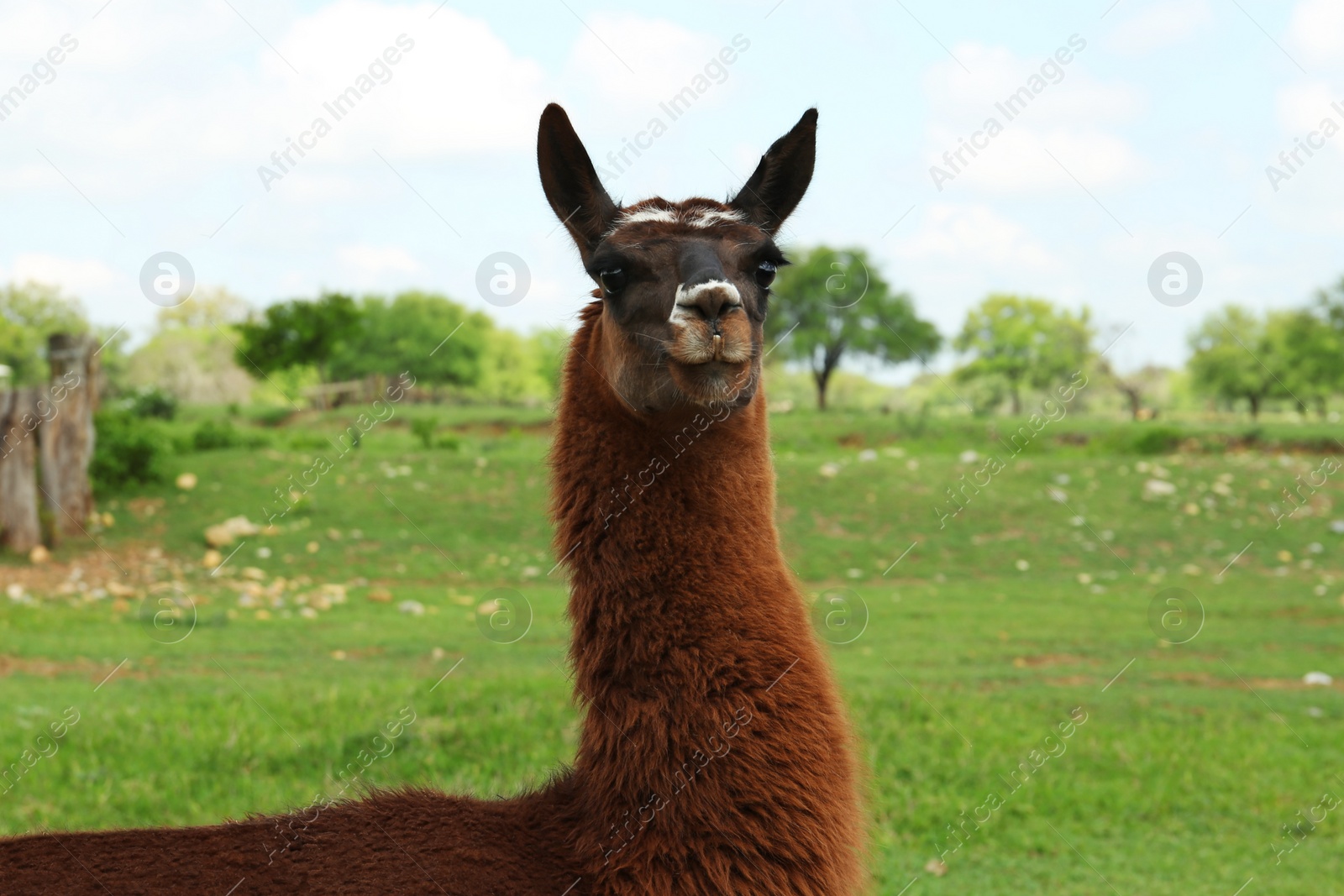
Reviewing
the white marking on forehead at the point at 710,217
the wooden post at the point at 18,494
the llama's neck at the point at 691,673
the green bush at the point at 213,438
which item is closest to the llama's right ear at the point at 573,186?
the white marking on forehead at the point at 710,217

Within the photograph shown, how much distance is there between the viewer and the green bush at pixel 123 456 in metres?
19.8

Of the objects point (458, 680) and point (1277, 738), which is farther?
point (458, 680)

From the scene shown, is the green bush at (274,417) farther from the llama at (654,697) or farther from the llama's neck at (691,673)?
the llama's neck at (691,673)

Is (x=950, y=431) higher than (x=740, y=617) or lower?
higher

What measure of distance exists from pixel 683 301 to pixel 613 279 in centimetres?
41

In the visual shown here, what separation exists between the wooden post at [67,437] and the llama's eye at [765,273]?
18215 mm

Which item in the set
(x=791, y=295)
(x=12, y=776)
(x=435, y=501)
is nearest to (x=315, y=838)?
(x=12, y=776)

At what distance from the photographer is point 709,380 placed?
3.21m

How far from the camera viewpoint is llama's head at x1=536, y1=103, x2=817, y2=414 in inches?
125

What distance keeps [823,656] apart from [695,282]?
1320 millimetres

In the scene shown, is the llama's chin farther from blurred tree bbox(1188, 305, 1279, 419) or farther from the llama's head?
blurred tree bbox(1188, 305, 1279, 419)

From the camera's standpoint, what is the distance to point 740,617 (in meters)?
3.23

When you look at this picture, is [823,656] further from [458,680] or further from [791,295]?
[791,295]

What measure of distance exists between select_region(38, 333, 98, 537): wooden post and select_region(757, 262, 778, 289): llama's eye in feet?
59.8
